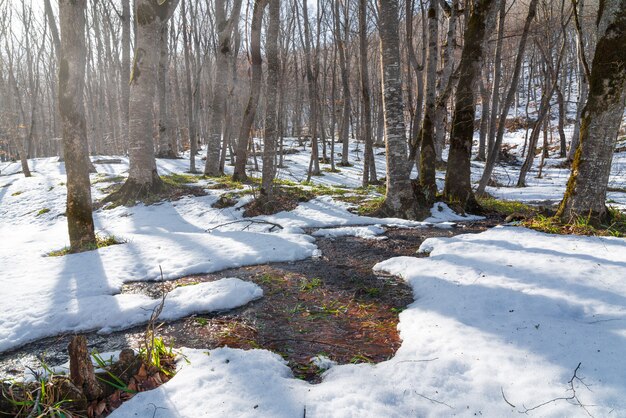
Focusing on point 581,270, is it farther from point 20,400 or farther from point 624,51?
point 20,400

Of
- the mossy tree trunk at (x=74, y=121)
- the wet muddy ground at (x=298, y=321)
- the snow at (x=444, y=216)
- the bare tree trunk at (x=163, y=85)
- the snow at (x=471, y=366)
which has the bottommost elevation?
the wet muddy ground at (x=298, y=321)

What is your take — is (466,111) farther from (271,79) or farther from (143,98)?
(143,98)

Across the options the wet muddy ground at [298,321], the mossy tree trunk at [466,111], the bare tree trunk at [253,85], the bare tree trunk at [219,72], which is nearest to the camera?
the wet muddy ground at [298,321]

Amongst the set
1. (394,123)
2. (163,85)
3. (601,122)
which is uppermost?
(163,85)

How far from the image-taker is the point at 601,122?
4.54m

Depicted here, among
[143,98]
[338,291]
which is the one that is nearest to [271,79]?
[143,98]

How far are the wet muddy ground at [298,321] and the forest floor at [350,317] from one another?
0.02 meters

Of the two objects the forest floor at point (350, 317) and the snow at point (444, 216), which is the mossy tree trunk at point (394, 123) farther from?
the forest floor at point (350, 317)

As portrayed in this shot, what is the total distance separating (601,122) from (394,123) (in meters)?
2.92

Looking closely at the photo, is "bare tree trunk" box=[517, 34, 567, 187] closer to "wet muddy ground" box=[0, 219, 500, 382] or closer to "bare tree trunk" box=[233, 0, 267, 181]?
"bare tree trunk" box=[233, 0, 267, 181]

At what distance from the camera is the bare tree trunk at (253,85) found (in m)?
8.59

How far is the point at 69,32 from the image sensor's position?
15.1 feet

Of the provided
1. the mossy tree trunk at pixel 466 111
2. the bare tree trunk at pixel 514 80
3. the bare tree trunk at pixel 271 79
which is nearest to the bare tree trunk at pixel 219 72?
the bare tree trunk at pixel 271 79

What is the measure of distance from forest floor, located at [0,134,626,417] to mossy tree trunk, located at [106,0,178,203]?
12.3ft
